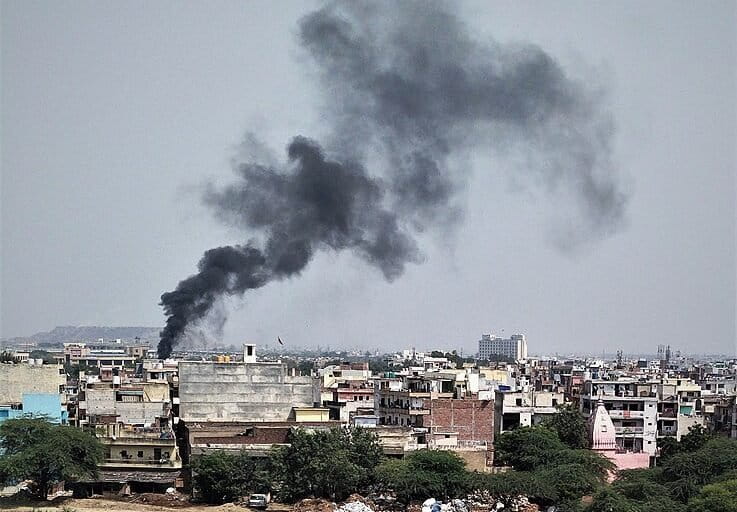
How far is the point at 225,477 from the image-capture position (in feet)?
128

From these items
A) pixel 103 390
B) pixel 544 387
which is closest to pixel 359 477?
pixel 103 390

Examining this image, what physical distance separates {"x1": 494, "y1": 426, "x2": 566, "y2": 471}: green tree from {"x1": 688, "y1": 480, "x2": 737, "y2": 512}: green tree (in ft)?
30.1

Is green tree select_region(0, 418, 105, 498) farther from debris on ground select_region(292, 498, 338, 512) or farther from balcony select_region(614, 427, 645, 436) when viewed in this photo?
balcony select_region(614, 427, 645, 436)

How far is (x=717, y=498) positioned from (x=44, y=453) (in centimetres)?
1908

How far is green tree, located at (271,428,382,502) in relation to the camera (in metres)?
39.1

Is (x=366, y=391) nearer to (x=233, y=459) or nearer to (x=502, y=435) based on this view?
(x=502, y=435)

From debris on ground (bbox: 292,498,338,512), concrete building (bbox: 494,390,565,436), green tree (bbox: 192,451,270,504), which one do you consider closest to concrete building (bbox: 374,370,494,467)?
concrete building (bbox: 494,390,565,436)

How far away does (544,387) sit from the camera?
72.5 metres

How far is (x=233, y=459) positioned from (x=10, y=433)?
6.77 m

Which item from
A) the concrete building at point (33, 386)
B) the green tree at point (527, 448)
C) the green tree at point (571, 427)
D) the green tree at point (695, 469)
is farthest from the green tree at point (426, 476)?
the concrete building at point (33, 386)

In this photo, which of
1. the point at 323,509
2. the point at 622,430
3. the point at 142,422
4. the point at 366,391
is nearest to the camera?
the point at 323,509

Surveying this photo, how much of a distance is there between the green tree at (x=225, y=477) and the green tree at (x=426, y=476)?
3.84 metres

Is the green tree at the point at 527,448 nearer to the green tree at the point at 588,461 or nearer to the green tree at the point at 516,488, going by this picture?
the green tree at the point at 588,461

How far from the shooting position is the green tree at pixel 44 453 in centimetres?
3747
